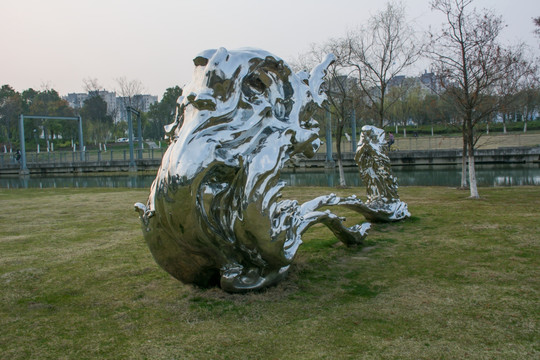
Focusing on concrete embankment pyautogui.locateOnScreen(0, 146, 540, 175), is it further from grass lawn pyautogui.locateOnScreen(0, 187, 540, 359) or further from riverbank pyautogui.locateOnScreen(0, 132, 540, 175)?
grass lawn pyautogui.locateOnScreen(0, 187, 540, 359)

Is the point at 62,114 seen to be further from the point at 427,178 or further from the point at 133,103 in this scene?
the point at 427,178

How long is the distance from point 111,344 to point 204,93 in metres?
2.29

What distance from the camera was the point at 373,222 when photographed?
8.61 m

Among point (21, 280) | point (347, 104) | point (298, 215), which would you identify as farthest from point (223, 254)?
point (347, 104)

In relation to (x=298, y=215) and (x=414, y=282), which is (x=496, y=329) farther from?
(x=298, y=215)

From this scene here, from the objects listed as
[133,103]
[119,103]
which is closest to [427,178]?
[133,103]

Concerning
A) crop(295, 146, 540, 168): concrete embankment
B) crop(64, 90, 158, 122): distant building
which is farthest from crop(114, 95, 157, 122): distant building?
crop(295, 146, 540, 168): concrete embankment

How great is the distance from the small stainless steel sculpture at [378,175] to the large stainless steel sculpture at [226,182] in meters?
3.92

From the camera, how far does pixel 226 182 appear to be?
14.3 ft

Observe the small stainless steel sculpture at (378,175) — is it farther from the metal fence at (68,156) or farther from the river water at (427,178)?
the metal fence at (68,156)

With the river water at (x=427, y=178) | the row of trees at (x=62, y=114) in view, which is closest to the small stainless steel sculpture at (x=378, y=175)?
the river water at (x=427, y=178)

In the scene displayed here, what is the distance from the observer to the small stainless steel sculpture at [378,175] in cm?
841

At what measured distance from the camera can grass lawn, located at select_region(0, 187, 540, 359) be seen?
342 centimetres

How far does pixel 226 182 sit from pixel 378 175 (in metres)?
4.69
